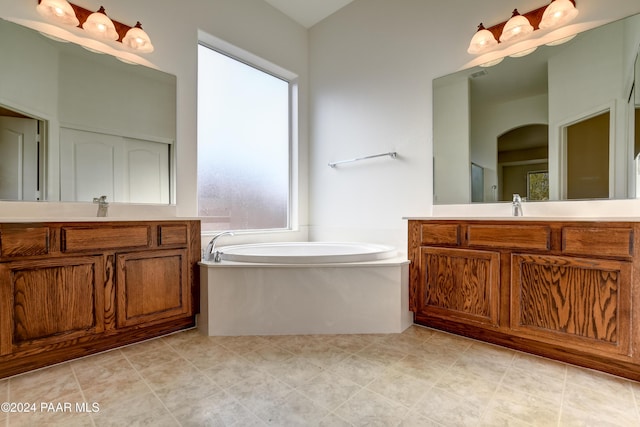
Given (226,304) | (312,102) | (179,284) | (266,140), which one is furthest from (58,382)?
(312,102)

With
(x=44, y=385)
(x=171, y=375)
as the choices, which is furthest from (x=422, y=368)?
(x=44, y=385)

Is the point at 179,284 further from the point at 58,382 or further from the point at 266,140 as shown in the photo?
the point at 266,140

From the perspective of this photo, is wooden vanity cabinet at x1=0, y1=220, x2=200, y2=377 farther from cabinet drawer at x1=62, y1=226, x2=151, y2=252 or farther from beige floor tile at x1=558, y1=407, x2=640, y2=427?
beige floor tile at x1=558, y1=407, x2=640, y2=427

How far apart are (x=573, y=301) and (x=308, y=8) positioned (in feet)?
10.5

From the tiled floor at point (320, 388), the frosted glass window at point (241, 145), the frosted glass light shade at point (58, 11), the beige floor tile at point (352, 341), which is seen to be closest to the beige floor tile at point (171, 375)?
the tiled floor at point (320, 388)

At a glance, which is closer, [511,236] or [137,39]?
[511,236]

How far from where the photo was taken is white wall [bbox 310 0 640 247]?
234 centimetres

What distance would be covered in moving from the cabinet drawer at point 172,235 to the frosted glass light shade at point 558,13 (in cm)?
263

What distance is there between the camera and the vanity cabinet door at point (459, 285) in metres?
1.78

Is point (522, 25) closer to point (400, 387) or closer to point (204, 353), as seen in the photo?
point (400, 387)

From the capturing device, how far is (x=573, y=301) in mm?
1523

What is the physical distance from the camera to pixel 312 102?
130 inches

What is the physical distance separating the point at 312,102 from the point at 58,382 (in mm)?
2954

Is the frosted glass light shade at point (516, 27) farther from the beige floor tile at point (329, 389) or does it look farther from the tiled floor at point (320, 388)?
the beige floor tile at point (329, 389)
